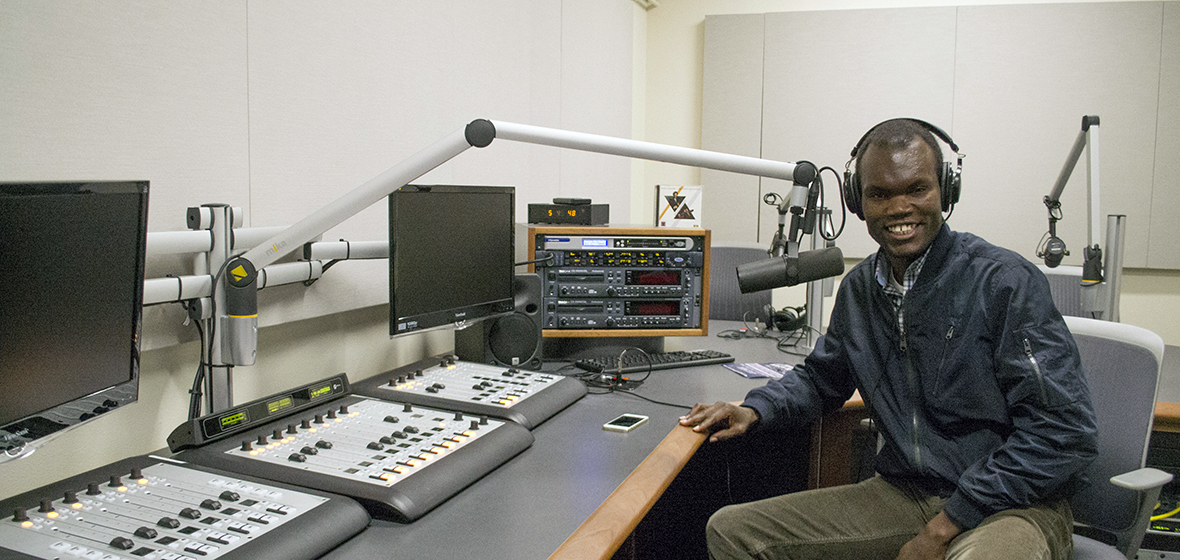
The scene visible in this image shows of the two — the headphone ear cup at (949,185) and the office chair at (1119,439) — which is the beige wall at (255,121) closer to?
the headphone ear cup at (949,185)

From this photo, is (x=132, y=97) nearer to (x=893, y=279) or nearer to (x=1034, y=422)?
(x=893, y=279)

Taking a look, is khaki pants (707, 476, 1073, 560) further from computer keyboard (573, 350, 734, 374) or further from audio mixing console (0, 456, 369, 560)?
audio mixing console (0, 456, 369, 560)

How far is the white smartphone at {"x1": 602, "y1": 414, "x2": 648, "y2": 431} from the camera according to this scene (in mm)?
1608

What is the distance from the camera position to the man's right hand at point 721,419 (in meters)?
1.66

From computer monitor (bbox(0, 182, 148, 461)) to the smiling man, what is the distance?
1067mm

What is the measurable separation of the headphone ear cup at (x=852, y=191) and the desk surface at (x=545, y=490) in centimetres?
53

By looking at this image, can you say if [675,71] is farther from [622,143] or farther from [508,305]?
[622,143]

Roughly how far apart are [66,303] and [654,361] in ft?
4.95

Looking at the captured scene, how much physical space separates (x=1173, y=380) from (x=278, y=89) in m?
2.57

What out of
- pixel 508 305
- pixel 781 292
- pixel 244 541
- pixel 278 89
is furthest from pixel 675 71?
pixel 244 541

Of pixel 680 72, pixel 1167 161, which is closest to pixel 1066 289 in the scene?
pixel 1167 161

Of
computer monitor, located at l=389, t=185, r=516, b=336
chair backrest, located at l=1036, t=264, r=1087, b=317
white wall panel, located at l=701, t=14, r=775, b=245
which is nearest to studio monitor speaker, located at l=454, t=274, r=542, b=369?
computer monitor, located at l=389, t=185, r=516, b=336

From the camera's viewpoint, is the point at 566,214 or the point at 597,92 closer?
the point at 566,214

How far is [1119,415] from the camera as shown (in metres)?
1.63
